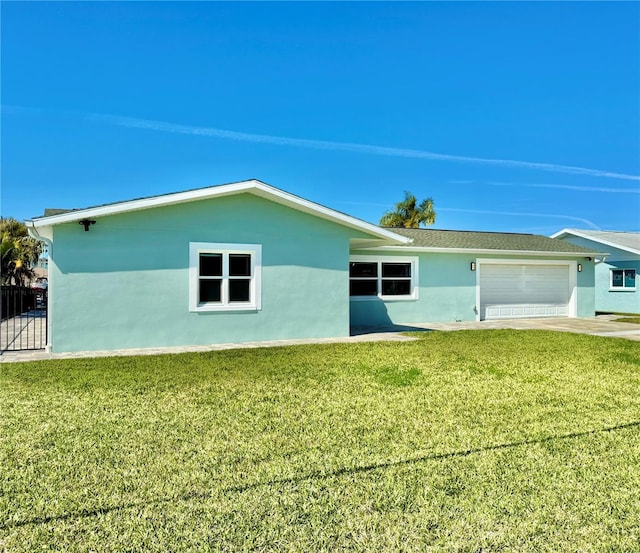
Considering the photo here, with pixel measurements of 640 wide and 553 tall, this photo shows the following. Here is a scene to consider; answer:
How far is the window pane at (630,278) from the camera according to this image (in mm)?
23141

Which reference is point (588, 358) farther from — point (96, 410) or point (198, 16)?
point (198, 16)

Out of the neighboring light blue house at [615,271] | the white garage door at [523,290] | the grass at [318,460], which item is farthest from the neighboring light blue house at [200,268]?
the neighboring light blue house at [615,271]

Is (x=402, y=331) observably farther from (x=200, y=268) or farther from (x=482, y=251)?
(x=200, y=268)

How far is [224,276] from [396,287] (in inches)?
291

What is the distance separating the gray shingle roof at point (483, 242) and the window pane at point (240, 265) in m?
7.11

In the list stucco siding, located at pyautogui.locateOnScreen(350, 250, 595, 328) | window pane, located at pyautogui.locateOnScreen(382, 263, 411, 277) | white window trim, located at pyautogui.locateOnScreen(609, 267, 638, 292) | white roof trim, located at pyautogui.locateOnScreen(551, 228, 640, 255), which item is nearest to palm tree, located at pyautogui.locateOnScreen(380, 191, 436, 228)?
white roof trim, located at pyautogui.locateOnScreen(551, 228, 640, 255)

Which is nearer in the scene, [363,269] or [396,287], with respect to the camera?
[363,269]

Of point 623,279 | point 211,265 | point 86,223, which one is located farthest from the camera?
point 623,279

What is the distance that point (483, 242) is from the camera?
61.7 ft

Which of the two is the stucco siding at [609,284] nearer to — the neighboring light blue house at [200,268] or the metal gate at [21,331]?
the neighboring light blue house at [200,268]

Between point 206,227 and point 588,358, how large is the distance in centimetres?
938

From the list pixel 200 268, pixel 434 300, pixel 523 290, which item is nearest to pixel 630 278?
pixel 523 290

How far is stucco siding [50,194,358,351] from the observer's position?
10.2 m

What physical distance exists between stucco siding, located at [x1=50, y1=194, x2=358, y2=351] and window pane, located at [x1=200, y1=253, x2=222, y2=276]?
1.65 feet
